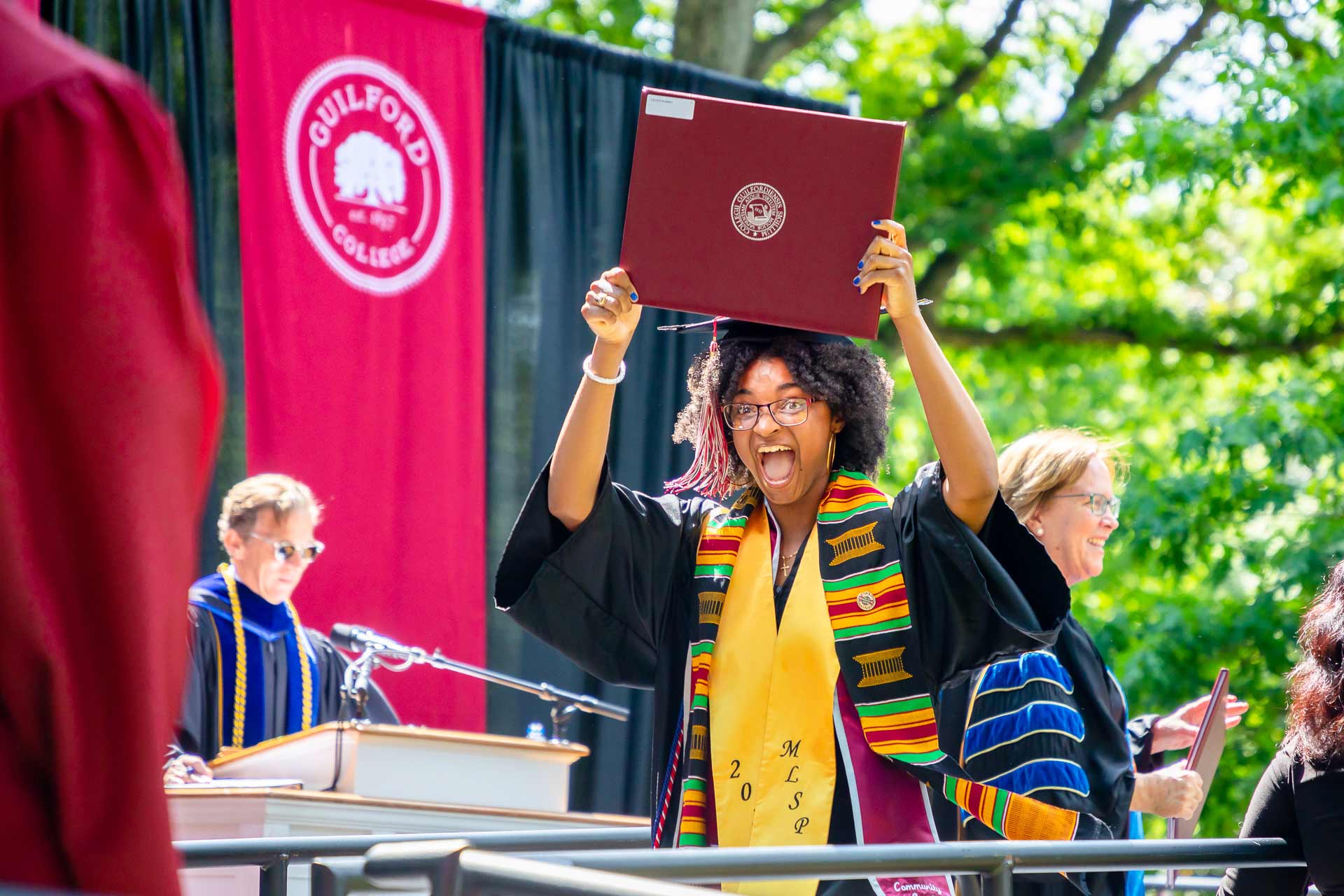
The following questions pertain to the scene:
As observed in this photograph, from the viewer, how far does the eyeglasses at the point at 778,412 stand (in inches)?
101

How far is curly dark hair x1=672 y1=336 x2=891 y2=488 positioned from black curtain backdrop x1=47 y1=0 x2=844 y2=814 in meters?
2.85

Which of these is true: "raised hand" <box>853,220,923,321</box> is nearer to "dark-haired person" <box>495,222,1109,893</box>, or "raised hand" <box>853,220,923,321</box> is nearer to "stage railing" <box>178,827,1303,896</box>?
"dark-haired person" <box>495,222,1109,893</box>

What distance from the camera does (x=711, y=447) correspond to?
107 inches

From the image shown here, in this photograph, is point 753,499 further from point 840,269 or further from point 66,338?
point 66,338

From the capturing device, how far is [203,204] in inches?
200

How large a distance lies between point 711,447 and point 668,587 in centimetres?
27

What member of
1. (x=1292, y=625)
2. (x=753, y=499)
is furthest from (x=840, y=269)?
(x=1292, y=625)

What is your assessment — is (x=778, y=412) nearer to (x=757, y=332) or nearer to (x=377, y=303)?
(x=757, y=332)

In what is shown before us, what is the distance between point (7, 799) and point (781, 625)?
1611 mm

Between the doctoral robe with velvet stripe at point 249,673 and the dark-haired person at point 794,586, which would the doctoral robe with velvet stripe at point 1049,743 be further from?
the doctoral robe with velvet stripe at point 249,673

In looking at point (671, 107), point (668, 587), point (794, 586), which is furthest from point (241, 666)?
point (671, 107)

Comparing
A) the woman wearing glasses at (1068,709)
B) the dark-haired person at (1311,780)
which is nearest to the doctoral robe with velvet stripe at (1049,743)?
the woman wearing glasses at (1068,709)

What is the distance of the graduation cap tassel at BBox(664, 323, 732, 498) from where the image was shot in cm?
270

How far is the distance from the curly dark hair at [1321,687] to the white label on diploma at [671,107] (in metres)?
1.37
